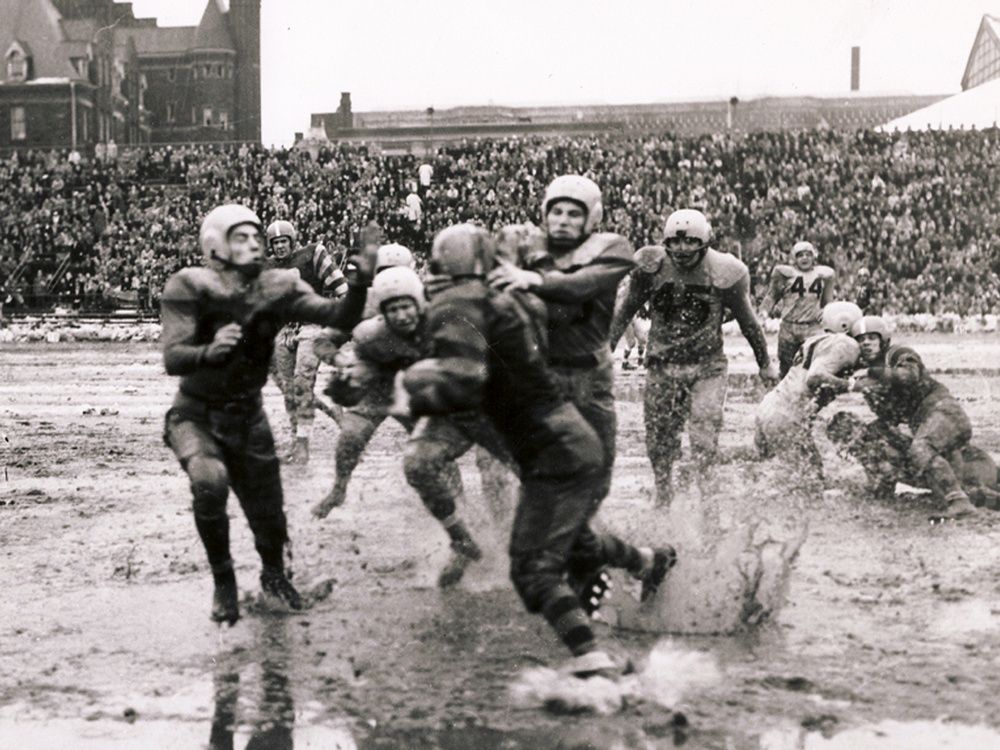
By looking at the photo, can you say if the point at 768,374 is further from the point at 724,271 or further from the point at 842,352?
the point at 724,271

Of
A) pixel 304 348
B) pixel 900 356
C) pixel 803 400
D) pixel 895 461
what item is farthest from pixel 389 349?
pixel 304 348

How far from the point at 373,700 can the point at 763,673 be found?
1.52 m

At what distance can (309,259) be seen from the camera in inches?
434

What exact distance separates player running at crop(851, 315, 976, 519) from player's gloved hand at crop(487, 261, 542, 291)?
15.7 feet

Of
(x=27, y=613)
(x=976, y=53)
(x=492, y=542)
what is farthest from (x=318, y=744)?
(x=976, y=53)

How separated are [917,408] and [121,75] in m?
74.8

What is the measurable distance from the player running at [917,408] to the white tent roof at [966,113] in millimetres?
27406

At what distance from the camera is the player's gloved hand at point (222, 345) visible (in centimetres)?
598

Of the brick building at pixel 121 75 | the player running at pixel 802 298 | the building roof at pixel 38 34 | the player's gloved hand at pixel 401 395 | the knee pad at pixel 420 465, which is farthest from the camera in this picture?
the brick building at pixel 121 75

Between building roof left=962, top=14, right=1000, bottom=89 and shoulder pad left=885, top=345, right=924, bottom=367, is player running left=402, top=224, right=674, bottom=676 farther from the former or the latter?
building roof left=962, top=14, right=1000, bottom=89

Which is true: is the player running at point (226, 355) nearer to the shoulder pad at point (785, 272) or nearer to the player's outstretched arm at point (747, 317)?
the player's outstretched arm at point (747, 317)

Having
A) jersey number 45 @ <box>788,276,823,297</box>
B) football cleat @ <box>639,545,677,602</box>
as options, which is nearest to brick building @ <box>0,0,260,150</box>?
jersey number 45 @ <box>788,276,823,297</box>

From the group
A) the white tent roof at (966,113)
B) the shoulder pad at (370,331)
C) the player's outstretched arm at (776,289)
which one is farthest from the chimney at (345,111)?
the shoulder pad at (370,331)

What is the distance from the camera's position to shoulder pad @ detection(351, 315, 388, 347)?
701 centimetres
